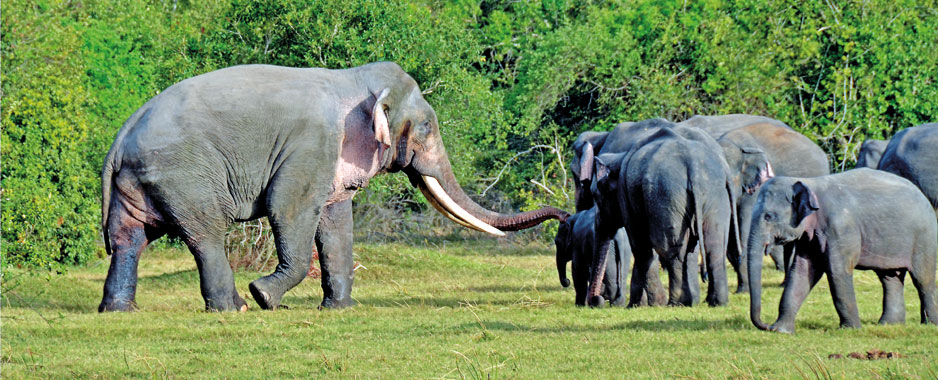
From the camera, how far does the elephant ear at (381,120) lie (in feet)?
40.0

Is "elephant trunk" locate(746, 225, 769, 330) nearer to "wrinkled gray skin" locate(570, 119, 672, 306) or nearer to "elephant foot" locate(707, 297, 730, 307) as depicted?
"elephant foot" locate(707, 297, 730, 307)

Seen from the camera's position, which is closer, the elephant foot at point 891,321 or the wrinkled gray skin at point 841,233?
the wrinkled gray skin at point 841,233

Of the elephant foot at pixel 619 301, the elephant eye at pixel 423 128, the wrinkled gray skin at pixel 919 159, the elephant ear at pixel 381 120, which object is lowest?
the elephant foot at pixel 619 301

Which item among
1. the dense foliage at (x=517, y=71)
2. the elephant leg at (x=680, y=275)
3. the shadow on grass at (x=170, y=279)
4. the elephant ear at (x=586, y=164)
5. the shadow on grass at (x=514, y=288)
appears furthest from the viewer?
the dense foliage at (x=517, y=71)

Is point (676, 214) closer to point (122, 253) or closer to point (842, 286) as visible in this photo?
point (842, 286)

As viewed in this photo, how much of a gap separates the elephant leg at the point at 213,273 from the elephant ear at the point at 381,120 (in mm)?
1748

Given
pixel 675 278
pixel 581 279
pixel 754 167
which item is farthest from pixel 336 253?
pixel 754 167

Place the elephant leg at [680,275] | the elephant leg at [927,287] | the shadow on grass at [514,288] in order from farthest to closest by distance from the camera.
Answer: the shadow on grass at [514,288], the elephant leg at [680,275], the elephant leg at [927,287]

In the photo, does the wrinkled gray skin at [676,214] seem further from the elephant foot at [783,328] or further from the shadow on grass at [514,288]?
the shadow on grass at [514,288]

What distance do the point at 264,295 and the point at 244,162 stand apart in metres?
1.25

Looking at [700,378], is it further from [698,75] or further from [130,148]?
[698,75]

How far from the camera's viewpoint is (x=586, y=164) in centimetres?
1522

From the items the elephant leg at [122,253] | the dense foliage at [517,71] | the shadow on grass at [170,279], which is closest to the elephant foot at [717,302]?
the elephant leg at [122,253]

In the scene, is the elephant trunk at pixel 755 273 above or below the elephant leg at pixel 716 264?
above
